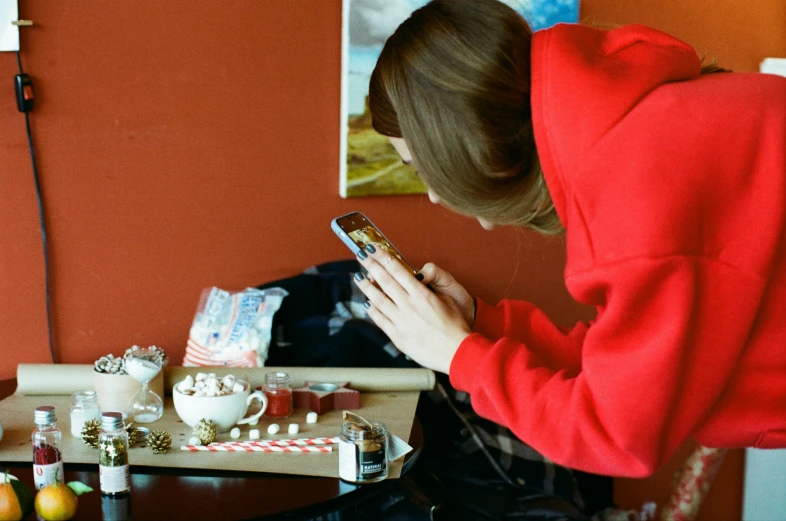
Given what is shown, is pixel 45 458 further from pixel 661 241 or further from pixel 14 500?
pixel 661 241

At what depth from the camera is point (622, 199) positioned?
0.84 m

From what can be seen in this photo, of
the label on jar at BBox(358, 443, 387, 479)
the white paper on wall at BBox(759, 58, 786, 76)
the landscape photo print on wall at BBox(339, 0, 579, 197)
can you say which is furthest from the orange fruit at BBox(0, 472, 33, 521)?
the white paper on wall at BBox(759, 58, 786, 76)

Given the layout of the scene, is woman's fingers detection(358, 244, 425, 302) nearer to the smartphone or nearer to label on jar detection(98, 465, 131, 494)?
the smartphone

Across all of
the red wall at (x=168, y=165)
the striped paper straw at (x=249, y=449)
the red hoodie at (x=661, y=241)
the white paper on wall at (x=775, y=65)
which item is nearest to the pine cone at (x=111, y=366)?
the striped paper straw at (x=249, y=449)

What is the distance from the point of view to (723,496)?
7.75 ft

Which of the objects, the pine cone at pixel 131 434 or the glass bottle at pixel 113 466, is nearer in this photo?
the glass bottle at pixel 113 466

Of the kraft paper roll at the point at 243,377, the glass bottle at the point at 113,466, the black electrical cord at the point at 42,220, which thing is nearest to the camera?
the glass bottle at the point at 113,466

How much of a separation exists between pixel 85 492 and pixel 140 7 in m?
1.37

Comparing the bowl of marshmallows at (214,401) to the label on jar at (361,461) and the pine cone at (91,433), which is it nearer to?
the pine cone at (91,433)

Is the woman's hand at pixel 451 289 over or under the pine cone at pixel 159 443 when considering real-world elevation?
over

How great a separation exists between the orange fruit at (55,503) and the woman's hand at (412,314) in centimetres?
47

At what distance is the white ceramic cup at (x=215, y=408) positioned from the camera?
52.9 inches

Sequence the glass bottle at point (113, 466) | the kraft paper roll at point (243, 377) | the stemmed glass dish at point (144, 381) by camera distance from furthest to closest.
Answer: the kraft paper roll at point (243, 377)
the stemmed glass dish at point (144, 381)
the glass bottle at point (113, 466)

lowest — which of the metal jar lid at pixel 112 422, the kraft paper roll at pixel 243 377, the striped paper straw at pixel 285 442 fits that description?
the kraft paper roll at pixel 243 377
